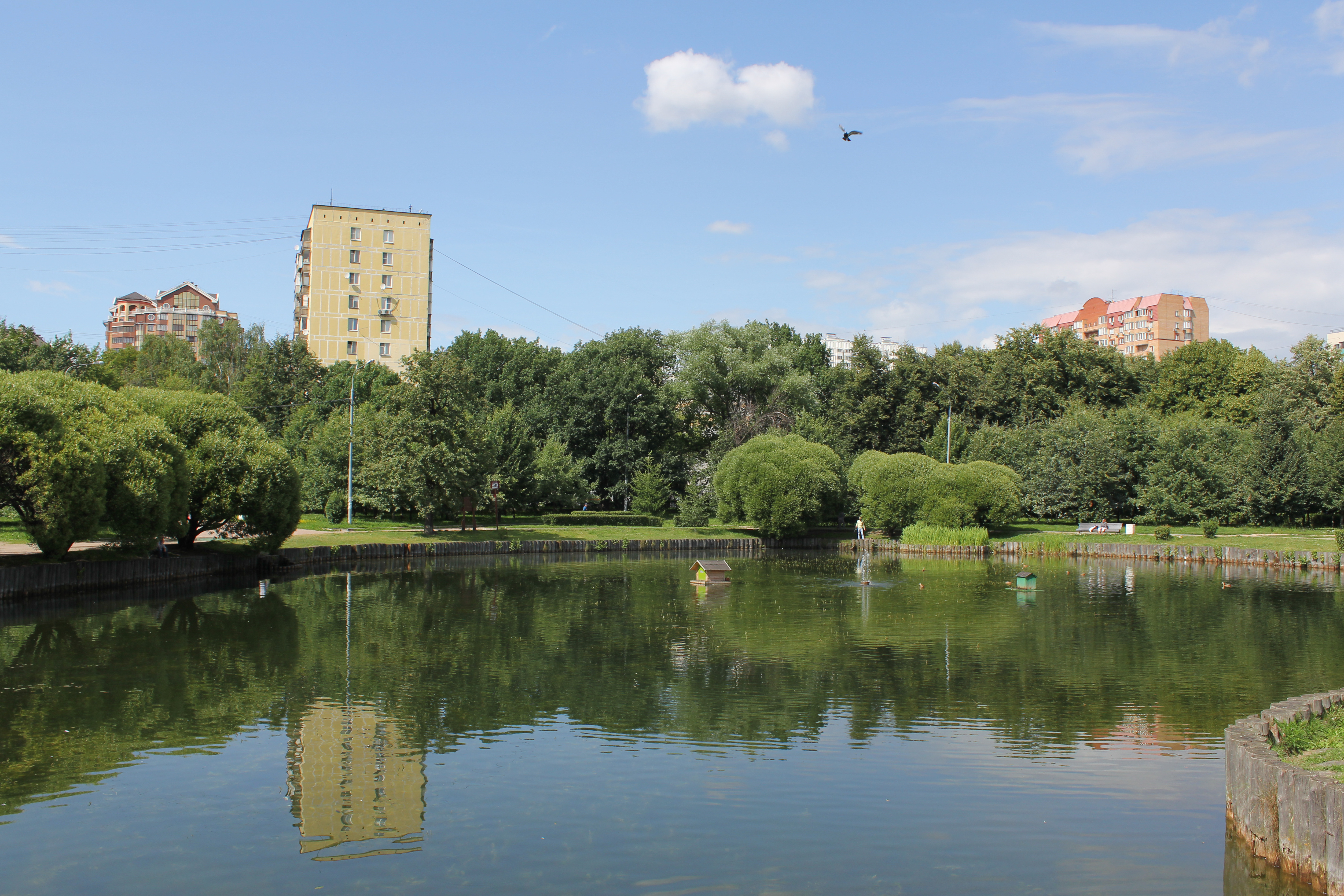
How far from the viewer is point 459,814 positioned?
12609 mm

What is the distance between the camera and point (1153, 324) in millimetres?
142750

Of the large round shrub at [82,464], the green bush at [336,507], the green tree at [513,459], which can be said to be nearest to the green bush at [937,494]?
the green tree at [513,459]

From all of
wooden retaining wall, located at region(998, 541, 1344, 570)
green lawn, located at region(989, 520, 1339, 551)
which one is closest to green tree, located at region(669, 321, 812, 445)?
green lawn, located at region(989, 520, 1339, 551)

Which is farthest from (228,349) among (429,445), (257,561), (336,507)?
(257,561)

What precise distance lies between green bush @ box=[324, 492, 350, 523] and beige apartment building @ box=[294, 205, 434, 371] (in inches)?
1172

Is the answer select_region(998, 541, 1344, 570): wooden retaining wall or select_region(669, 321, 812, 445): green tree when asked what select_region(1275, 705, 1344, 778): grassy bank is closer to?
select_region(998, 541, 1344, 570): wooden retaining wall

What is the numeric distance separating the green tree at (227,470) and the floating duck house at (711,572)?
18865 millimetres

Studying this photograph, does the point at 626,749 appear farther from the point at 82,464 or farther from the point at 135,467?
the point at 135,467

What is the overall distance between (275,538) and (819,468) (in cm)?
3604

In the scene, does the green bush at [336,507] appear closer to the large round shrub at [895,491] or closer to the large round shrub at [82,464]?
the large round shrub at [82,464]

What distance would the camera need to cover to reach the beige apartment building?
90.4 m

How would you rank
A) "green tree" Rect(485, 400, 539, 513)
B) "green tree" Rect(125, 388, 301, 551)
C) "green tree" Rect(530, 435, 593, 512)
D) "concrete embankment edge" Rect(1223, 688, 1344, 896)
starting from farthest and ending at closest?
1. "green tree" Rect(530, 435, 593, 512)
2. "green tree" Rect(485, 400, 539, 513)
3. "green tree" Rect(125, 388, 301, 551)
4. "concrete embankment edge" Rect(1223, 688, 1344, 896)

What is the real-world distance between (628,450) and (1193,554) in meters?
40.5

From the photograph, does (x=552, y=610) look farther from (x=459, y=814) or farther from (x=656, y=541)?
(x=656, y=541)
